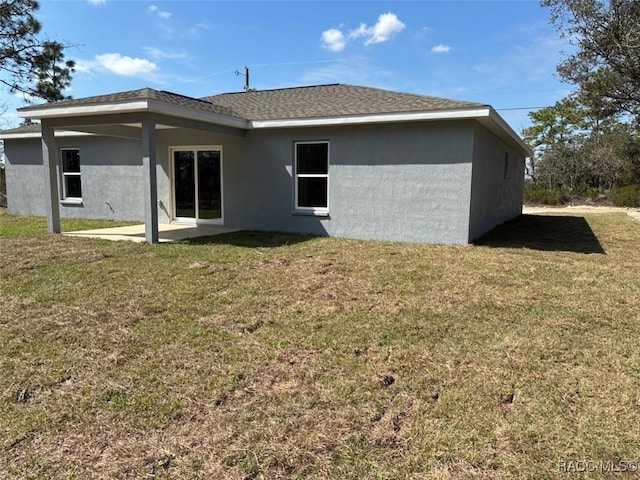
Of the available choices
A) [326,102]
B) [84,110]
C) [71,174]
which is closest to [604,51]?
[326,102]

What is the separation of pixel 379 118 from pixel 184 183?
19.7 ft

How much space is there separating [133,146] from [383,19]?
12.3m

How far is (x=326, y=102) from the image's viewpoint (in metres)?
11.5

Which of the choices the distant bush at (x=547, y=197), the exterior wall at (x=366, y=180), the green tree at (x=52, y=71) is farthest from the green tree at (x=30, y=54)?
the distant bush at (x=547, y=197)

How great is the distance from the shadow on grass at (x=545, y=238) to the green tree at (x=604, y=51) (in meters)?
5.36

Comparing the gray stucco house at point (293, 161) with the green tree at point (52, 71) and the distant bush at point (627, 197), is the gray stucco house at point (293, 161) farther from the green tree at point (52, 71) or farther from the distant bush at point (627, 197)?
the distant bush at point (627, 197)

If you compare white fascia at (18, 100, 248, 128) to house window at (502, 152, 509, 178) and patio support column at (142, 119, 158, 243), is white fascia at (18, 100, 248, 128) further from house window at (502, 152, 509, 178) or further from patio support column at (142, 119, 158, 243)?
house window at (502, 152, 509, 178)

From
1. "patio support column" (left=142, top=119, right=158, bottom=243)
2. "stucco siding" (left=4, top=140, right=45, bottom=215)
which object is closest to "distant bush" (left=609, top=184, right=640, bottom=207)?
"patio support column" (left=142, top=119, right=158, bottom=243)

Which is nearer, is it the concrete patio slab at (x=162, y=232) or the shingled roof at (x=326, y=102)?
the shingled roof at (x=326, y=102)

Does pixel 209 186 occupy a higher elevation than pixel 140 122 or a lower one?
lower

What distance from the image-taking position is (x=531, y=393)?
3.21m

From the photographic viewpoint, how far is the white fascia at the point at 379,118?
8.61 metres

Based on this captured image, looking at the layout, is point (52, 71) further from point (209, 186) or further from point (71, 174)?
point (209, 186)

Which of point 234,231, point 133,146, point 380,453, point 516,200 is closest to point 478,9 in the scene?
point 516,200
